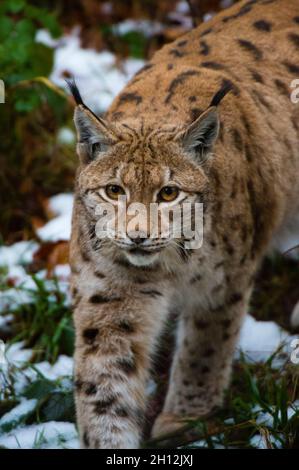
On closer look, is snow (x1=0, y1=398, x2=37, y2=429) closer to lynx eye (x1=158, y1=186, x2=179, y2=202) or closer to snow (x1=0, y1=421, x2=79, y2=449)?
snow (x1=0, y1=421, x2=79, y2=449)

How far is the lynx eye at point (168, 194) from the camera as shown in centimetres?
389

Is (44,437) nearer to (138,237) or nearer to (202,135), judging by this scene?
(138,237)

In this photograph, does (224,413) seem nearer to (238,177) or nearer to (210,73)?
(238,177)

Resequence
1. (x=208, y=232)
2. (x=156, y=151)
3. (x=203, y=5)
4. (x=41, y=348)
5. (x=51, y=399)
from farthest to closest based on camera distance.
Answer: (x=203, y=5) → (x=41, y=348) → (x=51, y=399) → (x=208, y=232) → (x=156, y=151)

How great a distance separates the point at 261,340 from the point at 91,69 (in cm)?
321

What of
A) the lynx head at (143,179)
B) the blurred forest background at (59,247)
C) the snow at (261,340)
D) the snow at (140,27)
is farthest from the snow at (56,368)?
the snow at (140,27)

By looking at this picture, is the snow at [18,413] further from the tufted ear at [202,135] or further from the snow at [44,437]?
the tufted ear at [202,135]

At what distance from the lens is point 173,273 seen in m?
4.28

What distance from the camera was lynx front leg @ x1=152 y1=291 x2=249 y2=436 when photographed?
4.76 meters

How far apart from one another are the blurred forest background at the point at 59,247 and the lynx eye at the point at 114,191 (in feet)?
4.18

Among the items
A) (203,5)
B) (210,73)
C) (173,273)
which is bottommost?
(173,273)

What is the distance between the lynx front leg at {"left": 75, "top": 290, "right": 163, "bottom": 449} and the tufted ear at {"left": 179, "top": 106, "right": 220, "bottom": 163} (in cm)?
67

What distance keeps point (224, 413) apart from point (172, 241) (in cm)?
128

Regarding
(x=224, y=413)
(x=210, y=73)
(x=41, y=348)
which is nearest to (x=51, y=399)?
(x=41, y=348)
